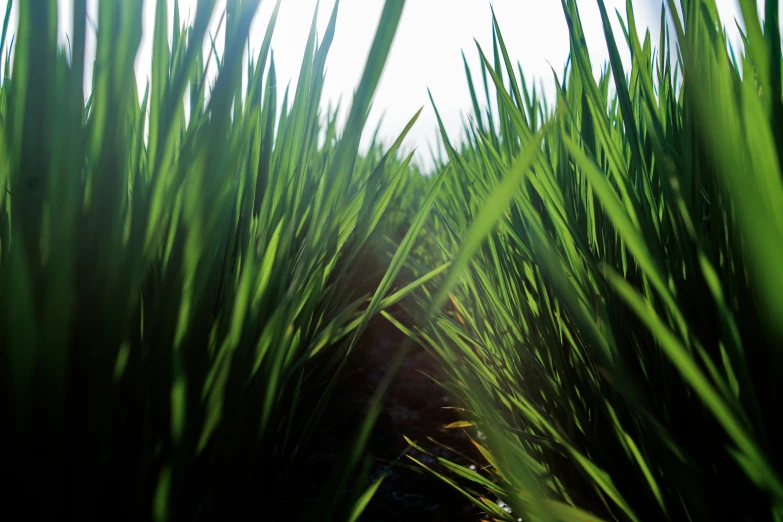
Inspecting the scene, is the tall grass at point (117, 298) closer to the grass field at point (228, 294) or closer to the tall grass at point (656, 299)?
the grass field at point (228, 294)

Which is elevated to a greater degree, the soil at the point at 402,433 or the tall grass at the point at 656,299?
the tall grass at the point at 656,299

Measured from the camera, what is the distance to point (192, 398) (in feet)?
0.93

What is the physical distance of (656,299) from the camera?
1.13 feet

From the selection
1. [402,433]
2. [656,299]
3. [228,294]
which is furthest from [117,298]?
[402,433]

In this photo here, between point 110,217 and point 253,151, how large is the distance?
0.67ft

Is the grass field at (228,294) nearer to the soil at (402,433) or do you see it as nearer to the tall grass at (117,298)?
the tall grass at (117,298)

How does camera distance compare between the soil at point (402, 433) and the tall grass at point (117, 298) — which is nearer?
the tall grass at point (117, 298)

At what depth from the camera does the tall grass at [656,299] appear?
0.21m

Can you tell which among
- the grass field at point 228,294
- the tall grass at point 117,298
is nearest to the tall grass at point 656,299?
the grass field at point 228,294

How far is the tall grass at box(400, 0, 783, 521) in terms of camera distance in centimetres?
21

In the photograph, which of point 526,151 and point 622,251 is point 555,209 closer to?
point 622,251

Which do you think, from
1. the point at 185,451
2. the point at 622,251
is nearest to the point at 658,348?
the point at 622,251

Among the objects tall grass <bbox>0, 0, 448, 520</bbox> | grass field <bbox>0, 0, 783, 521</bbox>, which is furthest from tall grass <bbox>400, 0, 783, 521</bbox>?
tall grass <bbox>0, 0, 448, 520</bbox>

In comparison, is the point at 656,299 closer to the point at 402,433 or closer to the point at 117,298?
the point at 117,298
